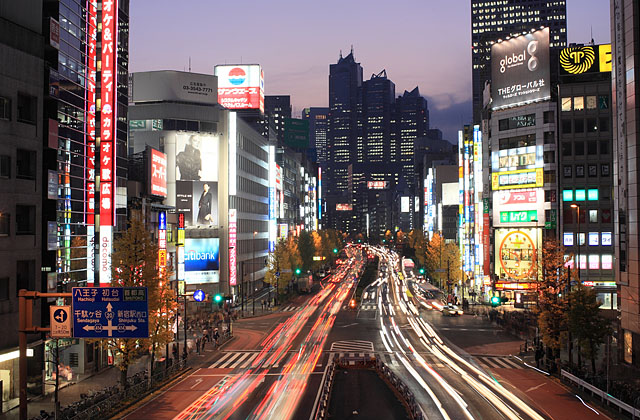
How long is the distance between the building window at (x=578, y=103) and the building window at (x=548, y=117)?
3.40m

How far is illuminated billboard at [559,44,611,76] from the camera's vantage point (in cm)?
7419

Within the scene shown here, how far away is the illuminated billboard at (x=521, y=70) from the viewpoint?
79438 mm

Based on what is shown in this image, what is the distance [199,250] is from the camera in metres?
88.8

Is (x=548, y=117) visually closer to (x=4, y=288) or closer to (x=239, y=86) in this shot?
(x=239, y=86)

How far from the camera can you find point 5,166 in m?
31.5

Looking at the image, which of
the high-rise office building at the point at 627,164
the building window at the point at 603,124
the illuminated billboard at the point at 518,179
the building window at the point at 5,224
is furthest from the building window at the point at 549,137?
the building window at the point at 5,224

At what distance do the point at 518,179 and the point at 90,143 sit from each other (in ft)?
189

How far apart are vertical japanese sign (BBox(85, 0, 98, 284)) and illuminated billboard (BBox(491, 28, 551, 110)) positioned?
57.1 m

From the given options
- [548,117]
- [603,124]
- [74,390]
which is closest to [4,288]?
[74,390]

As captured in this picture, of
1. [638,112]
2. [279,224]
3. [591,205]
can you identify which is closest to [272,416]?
[638,112]

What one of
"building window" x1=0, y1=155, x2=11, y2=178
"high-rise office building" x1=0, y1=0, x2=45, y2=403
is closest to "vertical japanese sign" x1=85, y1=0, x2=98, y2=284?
"high-rise office building" x1=0, y1=0, x2=45, y2=403

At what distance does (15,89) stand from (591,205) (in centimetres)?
6637

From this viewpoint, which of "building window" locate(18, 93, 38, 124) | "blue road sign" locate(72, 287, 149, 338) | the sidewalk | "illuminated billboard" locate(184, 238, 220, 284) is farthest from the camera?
"illuminated billboard" locate(184, 238, 220, 284)

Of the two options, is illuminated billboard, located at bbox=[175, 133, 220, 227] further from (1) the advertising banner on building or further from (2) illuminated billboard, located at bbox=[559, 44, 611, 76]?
(2) illuminated billboard, located at bbox=[559, 44, 611, 76]
